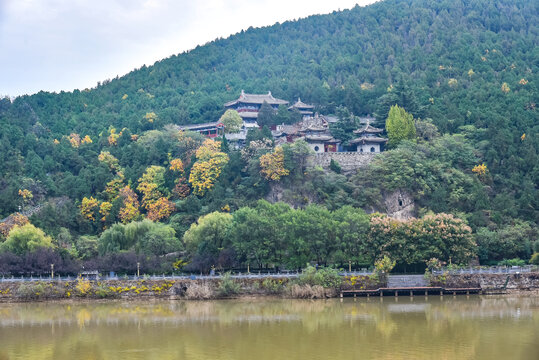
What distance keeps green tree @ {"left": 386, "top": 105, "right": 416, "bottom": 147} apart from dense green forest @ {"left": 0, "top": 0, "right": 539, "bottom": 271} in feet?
2.33

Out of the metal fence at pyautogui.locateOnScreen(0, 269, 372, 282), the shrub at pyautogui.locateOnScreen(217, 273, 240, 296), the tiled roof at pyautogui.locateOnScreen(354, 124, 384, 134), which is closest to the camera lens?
the shrub at pyautogui.locateOnScreen(217, 273, 240, 296)

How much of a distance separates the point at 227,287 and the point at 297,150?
1775 cm

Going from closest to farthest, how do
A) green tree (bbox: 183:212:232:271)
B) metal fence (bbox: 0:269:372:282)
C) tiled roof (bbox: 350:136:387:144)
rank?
metal fence (bbox: 0:269:372:282) → green tree (bbox: 183:212:232:271) → tiled roof (bbox: 350:136:387:144)

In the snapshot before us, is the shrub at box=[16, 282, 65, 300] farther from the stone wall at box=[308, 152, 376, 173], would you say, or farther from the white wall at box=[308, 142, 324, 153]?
the white wall at box=[308, 142, 324, 153]

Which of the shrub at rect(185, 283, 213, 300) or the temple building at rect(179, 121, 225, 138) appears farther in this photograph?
the temple building at rect(179, 121, 225, 138)

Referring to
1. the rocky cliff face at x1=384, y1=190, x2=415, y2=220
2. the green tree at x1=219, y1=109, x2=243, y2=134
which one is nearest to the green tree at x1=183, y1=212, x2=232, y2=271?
the rocky cliff face at x1=384, y1=190, x2=415, y2=220

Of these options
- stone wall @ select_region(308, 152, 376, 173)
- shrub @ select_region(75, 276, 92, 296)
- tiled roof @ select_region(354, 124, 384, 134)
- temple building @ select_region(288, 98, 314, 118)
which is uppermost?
temple building @ select_region(288, 98, 314, 118)

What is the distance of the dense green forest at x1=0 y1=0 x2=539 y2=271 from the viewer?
167 feet

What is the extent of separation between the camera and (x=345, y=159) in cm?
5991

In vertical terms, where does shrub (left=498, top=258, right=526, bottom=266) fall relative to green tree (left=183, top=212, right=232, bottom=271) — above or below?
below

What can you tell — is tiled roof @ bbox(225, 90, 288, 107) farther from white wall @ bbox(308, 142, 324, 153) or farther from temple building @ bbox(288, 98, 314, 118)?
white wall @ bbox(308, 142, 324, 153)

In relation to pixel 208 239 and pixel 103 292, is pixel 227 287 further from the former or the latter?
pixel 103 292

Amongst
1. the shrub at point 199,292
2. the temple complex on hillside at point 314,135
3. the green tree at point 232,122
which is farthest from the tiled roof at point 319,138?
the shrub at point 199,292

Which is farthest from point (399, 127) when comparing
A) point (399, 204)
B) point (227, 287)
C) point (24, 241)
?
point (24, 241)
